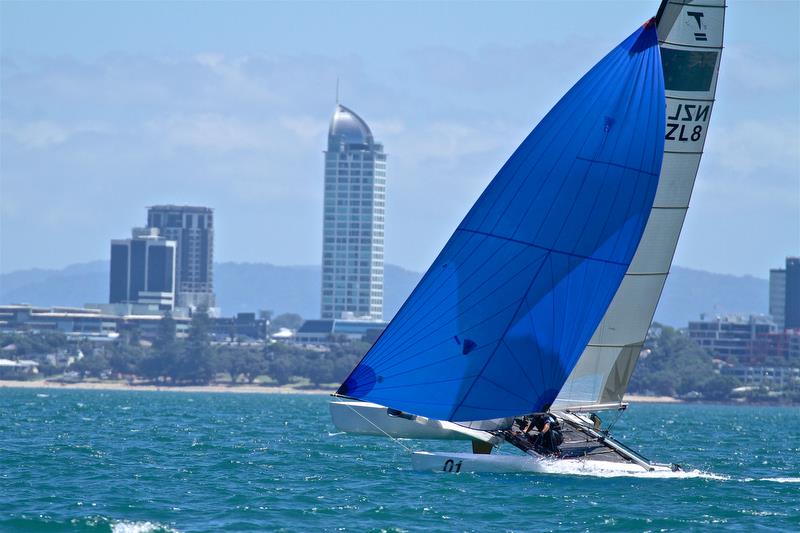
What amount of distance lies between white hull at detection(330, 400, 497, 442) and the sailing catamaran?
2666 mm

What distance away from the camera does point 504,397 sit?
33406mm

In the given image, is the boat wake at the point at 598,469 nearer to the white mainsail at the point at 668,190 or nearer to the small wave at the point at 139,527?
the white mainsail at the point at 668,190

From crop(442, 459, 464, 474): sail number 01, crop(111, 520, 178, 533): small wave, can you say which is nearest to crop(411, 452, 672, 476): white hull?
crop(442, 459, 464, 474): sail number 01

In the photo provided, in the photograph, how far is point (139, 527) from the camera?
25.2 meters

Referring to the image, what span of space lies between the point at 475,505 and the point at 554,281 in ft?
18.8

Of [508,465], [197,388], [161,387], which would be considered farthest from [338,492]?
[161,387]

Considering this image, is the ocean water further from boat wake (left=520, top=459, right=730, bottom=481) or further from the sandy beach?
the sandy beach

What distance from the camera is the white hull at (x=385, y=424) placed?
37094 millimetres

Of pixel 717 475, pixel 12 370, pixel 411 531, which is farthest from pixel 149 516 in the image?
pixel 12 370

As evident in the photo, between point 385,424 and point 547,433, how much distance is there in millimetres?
4873

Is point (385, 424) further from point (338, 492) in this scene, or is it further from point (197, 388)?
point (197, 388)

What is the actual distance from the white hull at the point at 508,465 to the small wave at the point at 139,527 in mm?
9882

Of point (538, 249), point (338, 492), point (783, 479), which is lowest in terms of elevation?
point (338, 492)

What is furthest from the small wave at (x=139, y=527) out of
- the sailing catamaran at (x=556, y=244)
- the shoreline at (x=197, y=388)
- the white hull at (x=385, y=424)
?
the shoreline at (x=197, y=388)
